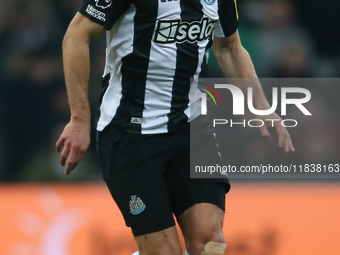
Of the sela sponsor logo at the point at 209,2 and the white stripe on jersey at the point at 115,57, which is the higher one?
the sela sponsor logo at the point at 209,2

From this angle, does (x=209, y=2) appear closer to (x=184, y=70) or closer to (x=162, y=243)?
(x=184, y=70)

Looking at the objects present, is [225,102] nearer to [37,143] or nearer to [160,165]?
[37,143]

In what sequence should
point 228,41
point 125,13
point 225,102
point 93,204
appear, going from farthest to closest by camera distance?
1. point 225,102
2. point 93,204
3. point 228,41
4. point 125,13

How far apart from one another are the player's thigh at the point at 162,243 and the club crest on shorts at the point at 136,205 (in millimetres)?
113

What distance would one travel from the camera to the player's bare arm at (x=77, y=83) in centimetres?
225

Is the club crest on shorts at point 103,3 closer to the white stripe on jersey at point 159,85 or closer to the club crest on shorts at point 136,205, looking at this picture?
the white stripe on jersey at point 159,85

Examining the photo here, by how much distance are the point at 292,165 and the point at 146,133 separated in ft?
9.96

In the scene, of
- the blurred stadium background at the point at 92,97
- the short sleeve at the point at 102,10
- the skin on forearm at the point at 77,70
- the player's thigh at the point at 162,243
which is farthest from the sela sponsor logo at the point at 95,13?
the blurred stadium background at the point at 92,97

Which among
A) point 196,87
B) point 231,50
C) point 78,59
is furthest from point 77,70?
point 231,50

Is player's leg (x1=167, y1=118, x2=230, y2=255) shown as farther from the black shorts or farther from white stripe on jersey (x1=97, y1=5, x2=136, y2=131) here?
white stripe on jersey (x1=97, y1=5, x2=136, y2=131)

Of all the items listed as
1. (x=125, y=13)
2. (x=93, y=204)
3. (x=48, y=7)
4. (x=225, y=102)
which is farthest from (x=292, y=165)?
(x=125, y=13)

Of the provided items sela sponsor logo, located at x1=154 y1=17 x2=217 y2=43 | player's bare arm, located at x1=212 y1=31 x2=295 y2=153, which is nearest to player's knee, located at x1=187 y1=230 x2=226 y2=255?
player's bare arm, located at x1=212 y1=31 x2=295 y2=153

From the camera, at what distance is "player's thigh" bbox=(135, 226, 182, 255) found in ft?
7.70

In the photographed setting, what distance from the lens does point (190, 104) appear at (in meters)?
2.53
